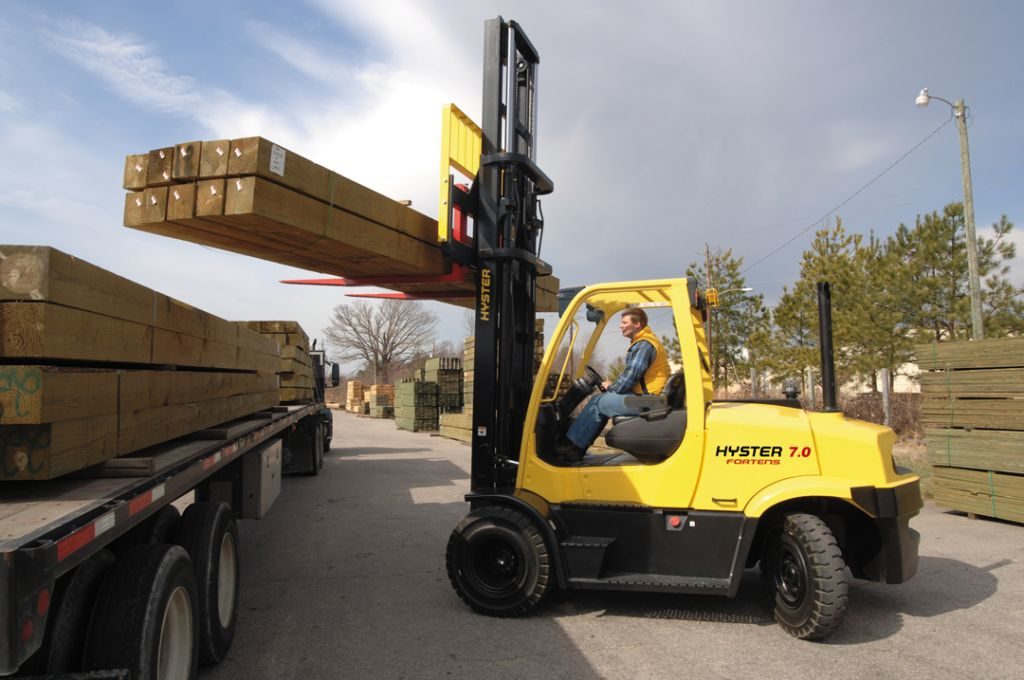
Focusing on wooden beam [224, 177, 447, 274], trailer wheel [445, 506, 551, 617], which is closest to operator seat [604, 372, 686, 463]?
trailer wheel [445, 506, 551, 617]

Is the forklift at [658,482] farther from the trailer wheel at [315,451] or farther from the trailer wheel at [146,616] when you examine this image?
the trailer wheel at [315,451]

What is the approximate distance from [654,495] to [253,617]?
2.96 m

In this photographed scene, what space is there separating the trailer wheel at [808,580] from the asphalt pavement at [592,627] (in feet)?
0.47

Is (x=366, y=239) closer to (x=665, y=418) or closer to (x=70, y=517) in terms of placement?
(x=665, y=418)

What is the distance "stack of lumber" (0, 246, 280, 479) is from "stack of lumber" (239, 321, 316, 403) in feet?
22.6

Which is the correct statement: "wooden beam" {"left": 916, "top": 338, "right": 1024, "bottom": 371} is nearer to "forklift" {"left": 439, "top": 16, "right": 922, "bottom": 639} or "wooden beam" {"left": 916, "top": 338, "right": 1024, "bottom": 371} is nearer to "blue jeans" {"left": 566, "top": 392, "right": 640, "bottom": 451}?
"forklift" {"left": 439, "top": 16, "right": 922, "bottom": 639}

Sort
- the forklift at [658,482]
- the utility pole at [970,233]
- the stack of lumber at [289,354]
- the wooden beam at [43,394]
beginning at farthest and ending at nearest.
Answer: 1. the utility pole at [970,233]
2. the stack of lumber at [289,354]
3. the forklift at [658,482]
4. the wooden beam at [43,394]

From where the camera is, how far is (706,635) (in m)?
4.33

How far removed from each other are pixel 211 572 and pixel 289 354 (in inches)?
296

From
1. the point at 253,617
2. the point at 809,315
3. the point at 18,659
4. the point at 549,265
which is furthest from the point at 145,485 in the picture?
the point at 809,315

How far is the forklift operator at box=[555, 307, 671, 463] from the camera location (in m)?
4.77

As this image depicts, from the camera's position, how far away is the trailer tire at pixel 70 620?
97.2 inches

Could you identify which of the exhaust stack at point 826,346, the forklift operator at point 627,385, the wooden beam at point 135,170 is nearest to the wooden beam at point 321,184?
the wooden beam at point 135,170

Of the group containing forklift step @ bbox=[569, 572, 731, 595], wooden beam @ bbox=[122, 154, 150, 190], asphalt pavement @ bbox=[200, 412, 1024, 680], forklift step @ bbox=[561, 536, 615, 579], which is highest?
wooden beam @ bbox=[122, 154, 150, 190]
